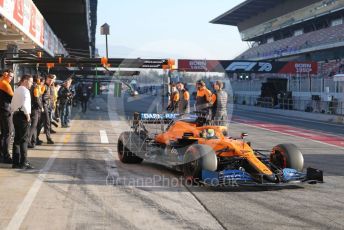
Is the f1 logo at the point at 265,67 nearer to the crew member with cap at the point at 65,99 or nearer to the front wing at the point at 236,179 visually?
the crew member with cap at the point at 65,99

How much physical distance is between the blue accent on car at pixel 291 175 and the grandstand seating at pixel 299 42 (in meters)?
47.5

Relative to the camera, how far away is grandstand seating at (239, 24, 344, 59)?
56094 millimetres

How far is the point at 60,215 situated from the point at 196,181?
98.5 inches

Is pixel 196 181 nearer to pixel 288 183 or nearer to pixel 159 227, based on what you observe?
pixel 288 183

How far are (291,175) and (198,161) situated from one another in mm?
1441

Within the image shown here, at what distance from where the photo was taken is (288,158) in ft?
28.0

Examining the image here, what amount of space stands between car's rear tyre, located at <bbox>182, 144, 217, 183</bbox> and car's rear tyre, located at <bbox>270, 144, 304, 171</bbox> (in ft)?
4.58

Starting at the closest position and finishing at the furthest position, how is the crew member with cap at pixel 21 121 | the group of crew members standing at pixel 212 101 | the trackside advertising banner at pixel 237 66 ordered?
the crew member with cap at pixel 21 121 < the group of crew members standing at pixel 212 101 < the trackside advertising banner at pixel 237 66

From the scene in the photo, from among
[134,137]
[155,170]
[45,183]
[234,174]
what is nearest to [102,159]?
[134,137]

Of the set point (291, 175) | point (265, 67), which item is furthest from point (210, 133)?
point (265, 67)

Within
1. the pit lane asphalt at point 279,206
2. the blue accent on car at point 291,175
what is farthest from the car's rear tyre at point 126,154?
the blue accent on car at point 291,175

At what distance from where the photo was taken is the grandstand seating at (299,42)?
56.1 meters

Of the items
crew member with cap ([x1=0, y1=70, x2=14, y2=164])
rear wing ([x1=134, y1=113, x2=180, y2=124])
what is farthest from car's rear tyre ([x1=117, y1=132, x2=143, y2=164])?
crew member with cap ([x1=0, y1=70, x2=14, y2=164])

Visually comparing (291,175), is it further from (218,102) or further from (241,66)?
(241,66)
